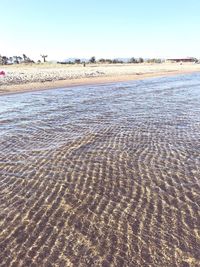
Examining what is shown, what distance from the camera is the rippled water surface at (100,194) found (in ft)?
17.1

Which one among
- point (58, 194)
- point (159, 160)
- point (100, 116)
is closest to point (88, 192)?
point (58, 194)

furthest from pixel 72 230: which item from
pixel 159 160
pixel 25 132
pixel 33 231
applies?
pixel 25 132

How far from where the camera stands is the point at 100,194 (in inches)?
285

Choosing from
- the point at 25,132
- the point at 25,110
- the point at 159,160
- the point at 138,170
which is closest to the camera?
the point at 138,170

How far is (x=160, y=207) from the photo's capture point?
661 centimetres

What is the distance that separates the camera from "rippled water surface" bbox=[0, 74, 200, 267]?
5223 mm

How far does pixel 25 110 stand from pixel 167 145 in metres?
10.3

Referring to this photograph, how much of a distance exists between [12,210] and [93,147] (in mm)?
4565

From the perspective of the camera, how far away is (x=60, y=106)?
66.4 ft

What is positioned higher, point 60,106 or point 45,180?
→ point 45,180

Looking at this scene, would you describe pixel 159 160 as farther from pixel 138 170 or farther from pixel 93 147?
pixel 93 147

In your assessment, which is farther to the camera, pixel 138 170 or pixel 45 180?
pixel 138 170

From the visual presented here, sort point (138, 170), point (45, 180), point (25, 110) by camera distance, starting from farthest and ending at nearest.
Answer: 1. point (25, 110)
2. point (138, 170)
3. point (45, 180)

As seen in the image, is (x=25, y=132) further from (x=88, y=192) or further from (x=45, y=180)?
(x=88, y=192)
